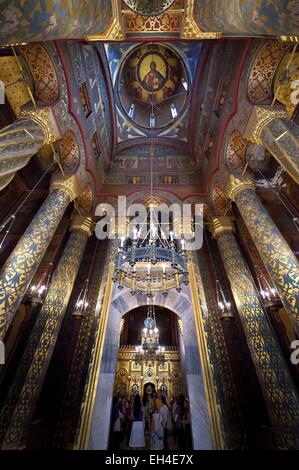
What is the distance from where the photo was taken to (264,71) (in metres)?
4.86

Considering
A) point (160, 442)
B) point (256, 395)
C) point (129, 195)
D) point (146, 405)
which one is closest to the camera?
point (256, 395)

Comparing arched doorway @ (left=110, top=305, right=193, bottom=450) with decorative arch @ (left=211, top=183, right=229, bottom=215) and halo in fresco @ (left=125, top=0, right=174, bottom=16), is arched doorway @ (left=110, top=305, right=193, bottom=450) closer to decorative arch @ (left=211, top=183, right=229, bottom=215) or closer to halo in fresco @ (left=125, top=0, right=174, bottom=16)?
decorative arch @ (left=211, top=183, right=229, bottom=215)

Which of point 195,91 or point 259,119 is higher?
point 195,91

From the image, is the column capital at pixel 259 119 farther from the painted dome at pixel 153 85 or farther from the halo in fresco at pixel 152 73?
the halo in fresco at pixel 152 73

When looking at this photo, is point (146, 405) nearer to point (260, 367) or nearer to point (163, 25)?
point (260, 367)

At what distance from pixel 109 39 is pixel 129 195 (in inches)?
190

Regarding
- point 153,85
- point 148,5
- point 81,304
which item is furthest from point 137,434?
point 153,85

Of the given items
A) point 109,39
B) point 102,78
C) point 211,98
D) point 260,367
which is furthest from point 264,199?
point 102,78

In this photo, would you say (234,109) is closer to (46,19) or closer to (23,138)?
(46,19)

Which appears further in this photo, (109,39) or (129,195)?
(129,195)

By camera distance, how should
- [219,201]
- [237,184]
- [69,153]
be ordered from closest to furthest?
[237,184] < [69,153] < [219,201]

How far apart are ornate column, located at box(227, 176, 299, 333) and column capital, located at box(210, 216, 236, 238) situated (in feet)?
4.38

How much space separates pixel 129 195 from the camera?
842cm

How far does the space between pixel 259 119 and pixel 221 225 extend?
3.46 m
